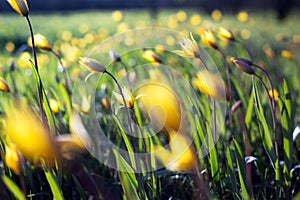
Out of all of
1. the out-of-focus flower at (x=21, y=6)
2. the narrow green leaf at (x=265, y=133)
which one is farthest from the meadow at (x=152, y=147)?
the out-of-focus flower at (x=21, y=6)

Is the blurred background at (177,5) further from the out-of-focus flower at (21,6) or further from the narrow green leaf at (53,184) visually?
the narrow green leaf at (53,184)

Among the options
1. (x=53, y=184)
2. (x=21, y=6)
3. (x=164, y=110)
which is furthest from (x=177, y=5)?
(x=53, y=184)

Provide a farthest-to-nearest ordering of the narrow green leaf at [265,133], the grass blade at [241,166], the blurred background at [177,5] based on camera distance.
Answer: the blurred background at [177,5], the narrow green leaf at [265,133], the grass blade at [241,166]

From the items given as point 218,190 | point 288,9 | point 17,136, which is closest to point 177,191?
point 218,190

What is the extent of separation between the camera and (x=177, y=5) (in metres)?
20.6

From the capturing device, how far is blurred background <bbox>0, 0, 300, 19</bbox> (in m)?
12.0

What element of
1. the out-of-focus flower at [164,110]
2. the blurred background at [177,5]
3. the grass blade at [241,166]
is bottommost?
the grass blade at [241,166]

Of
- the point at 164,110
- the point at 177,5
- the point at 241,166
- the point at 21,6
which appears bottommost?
the point at 241,166

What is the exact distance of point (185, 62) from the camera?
283cm

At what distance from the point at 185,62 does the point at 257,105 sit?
1.61 metres

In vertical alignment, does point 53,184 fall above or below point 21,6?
below

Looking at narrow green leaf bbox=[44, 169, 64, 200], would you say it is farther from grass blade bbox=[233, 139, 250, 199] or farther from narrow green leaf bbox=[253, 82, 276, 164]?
narrow green leaf bbox=[253, 82, 276, 164]

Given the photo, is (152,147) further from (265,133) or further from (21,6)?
(21,6)

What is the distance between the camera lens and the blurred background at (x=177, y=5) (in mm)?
12031
